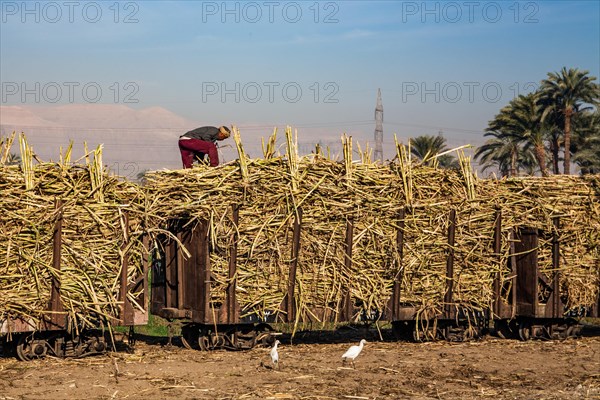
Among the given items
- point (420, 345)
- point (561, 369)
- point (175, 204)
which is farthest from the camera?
point (420, 345)

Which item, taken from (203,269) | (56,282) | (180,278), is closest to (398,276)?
(203,269)

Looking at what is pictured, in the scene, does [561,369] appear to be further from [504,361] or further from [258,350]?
[258,350]

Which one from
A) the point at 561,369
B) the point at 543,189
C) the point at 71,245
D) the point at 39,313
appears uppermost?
the point at 543,189

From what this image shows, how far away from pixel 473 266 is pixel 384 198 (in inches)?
80.6

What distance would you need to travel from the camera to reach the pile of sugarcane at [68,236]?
1198 cm

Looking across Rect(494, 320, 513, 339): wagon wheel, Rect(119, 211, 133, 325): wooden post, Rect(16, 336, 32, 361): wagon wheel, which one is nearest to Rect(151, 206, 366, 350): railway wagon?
Rect(119, 211, 133, 325): wooden post

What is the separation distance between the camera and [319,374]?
440 inches

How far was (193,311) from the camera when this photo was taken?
13250 millimetres

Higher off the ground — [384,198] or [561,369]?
[384,198]

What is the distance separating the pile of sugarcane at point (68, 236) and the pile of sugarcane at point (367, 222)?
659 millimetres

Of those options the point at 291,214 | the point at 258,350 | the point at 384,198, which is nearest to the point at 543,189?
the point at 384,198

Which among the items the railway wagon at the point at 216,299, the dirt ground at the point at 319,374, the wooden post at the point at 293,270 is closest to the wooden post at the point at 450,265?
the dirt ground at the point at 319,374

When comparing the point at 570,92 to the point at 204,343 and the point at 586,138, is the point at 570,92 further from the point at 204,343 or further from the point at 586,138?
the point at 204,343

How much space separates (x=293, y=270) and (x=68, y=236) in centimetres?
333
